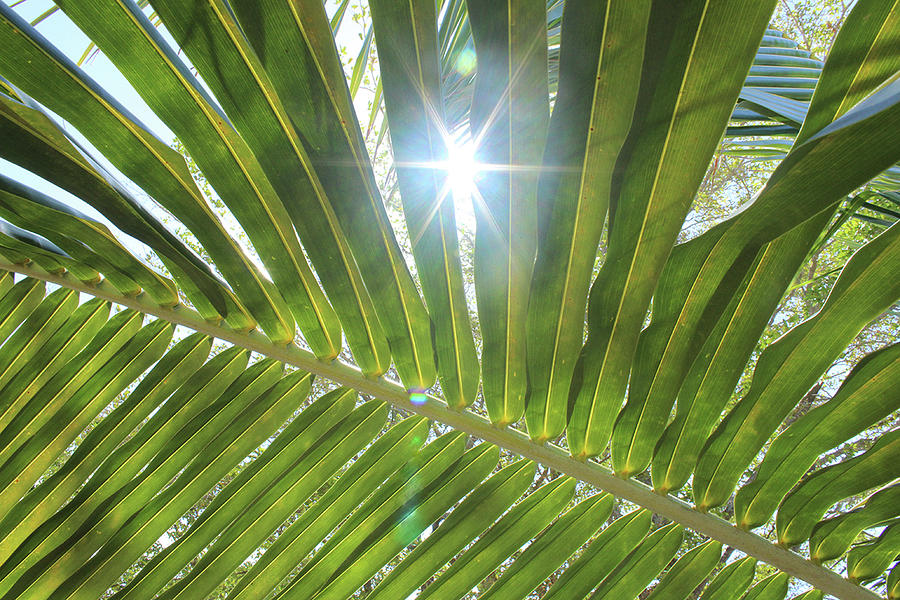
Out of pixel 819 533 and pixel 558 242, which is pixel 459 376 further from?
pixel 819 533

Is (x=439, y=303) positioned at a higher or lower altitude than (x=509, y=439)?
higher

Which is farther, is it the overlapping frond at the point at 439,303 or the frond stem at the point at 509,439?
the frond stem at the point at 509,439

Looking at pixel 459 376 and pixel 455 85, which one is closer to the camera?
pixel 459 376

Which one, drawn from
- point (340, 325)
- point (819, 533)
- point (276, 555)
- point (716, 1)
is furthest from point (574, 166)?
point (276, 555)

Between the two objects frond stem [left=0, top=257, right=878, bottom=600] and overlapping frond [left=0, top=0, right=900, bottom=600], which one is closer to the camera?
overlapping frond [left=0, top=0, right=900, bottom=600]

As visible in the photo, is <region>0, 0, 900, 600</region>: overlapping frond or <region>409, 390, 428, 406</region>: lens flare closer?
<region>0, 0, 900, 600</region>: overlapping frond

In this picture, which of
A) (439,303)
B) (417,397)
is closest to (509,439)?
(417,397)

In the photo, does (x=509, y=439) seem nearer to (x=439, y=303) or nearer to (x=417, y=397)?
(x=417, y=397)

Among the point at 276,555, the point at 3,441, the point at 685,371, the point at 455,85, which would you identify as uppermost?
the point at 455,85

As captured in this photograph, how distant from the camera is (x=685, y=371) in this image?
0.75 m

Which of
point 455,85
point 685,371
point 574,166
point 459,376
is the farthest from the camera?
point 455,85

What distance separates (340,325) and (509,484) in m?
0.39

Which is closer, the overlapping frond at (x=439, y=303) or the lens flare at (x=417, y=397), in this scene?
the overlapping frond at (x=439, y=303)

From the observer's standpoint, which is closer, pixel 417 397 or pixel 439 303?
pixel 439 303
